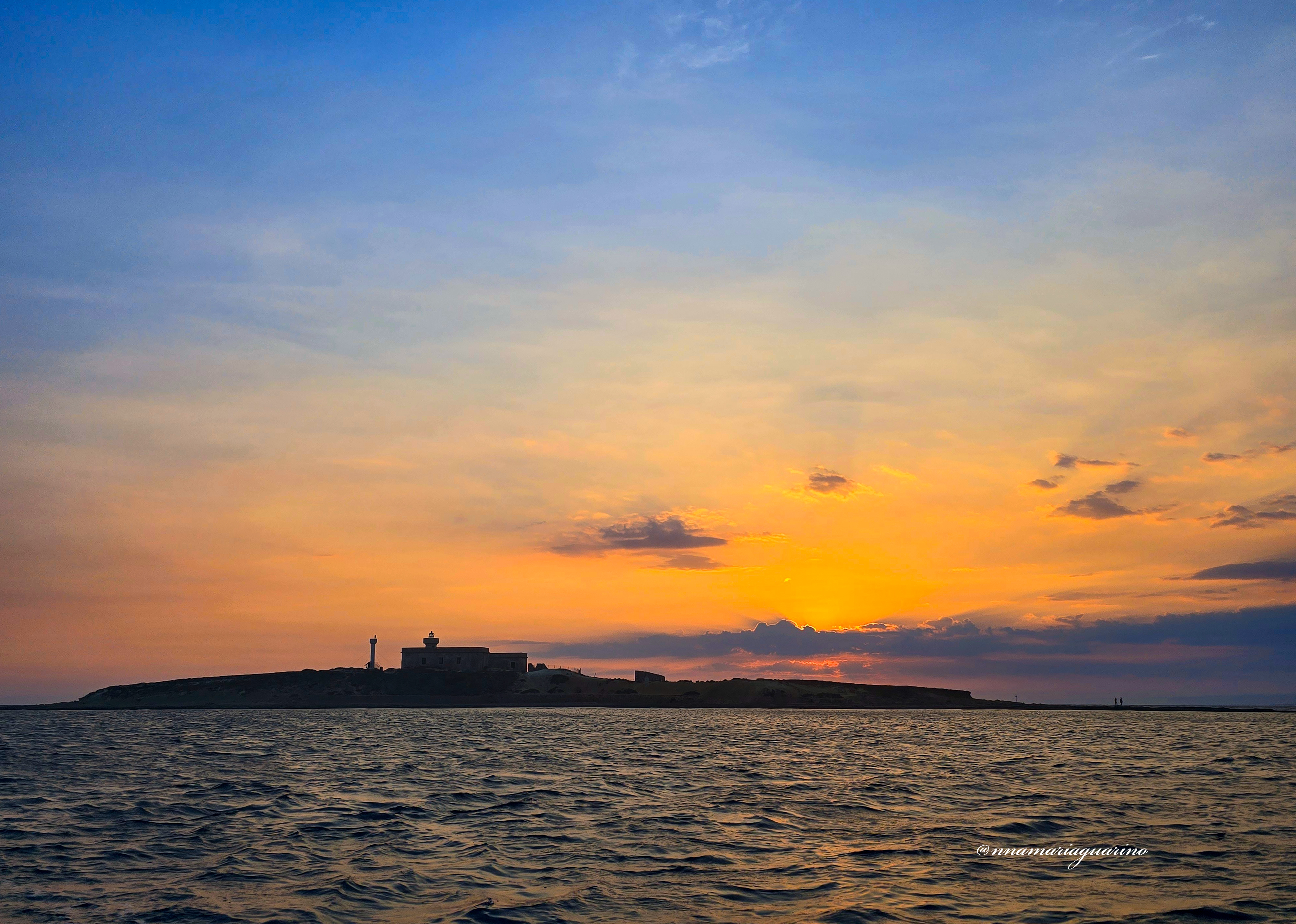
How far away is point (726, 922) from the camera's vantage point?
1922cm

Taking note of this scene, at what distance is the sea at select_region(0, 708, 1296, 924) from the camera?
68.4ft

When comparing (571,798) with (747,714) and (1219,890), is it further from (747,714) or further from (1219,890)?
(747,714)

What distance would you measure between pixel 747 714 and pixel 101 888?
182m

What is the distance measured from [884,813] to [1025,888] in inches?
518

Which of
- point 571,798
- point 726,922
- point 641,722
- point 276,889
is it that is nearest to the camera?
point 726,922

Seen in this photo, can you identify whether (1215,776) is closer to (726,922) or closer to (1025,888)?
(1025,888)

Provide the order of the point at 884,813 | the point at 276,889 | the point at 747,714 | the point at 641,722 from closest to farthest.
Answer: the point at 276,889
the point at 884,813
the point at 641,722
the point at 747,714

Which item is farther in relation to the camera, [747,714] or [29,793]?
[747,714]

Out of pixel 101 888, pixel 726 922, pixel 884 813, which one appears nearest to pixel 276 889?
pixel 101 888

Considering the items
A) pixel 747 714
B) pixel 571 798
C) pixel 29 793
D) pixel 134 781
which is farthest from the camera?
pixel 747 714

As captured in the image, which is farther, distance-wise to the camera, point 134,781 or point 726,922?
point 134,781

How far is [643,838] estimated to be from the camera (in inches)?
1169

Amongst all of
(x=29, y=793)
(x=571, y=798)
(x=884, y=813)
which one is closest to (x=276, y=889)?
(x=571, y=798)

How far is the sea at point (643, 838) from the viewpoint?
20.9 meters
